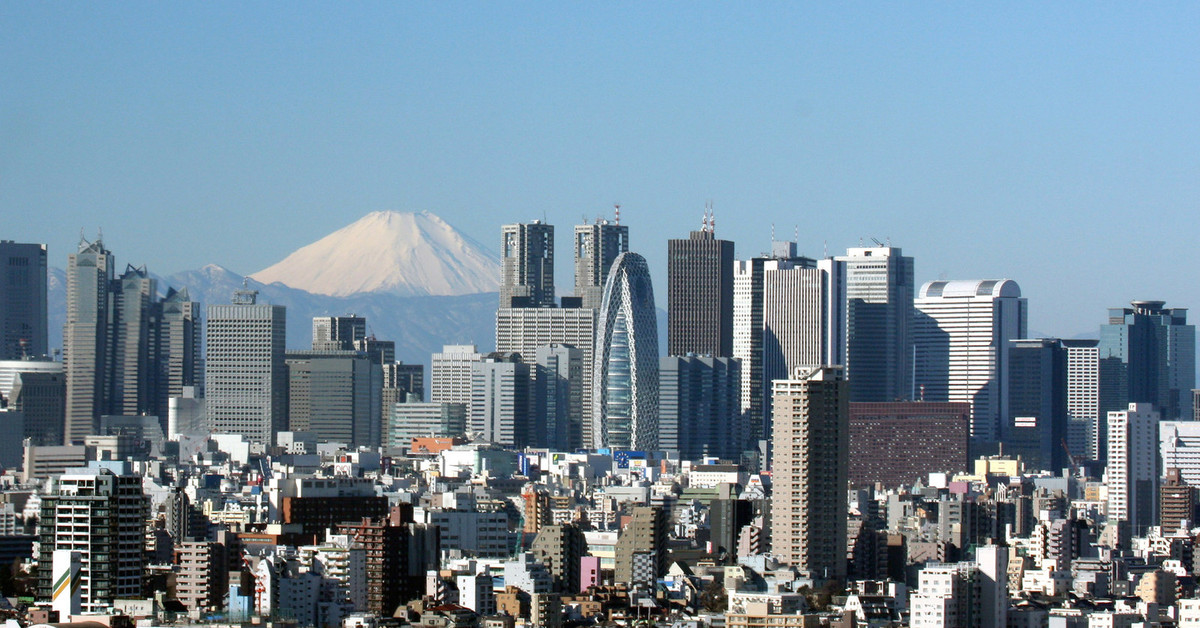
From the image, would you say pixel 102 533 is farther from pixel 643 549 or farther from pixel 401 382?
pixel 401 382

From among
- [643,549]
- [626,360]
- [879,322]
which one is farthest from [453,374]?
[643,549]

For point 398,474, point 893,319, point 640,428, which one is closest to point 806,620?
point 398,474

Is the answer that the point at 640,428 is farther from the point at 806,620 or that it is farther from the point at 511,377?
the point at 806,620

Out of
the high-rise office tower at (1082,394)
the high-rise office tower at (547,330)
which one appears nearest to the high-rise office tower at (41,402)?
the high-rise office tower at (547,330)

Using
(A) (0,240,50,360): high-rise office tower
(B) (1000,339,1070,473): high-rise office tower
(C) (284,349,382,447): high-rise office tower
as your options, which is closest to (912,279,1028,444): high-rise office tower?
(B) (1000,339,1070,473): high-rise office tower

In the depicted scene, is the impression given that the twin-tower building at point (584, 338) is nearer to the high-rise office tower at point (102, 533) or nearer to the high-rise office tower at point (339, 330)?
the high-rise office tower at point (339, 330)

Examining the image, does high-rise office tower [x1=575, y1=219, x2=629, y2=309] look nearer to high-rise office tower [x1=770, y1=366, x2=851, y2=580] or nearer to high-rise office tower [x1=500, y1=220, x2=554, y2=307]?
high-rise office tower [x1=500, y1=220, x2=554, y2=307]
